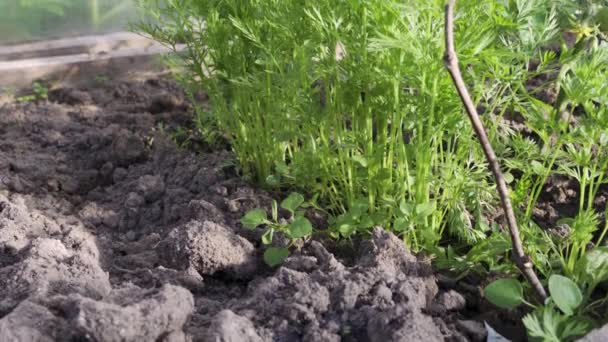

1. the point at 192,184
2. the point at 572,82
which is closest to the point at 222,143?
the point at 192,184

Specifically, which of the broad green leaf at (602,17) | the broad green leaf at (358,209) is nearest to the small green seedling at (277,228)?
the broad green leaf at (358,209)

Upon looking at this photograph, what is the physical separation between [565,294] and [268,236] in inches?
30.4

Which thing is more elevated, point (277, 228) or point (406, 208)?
point (406, 208)

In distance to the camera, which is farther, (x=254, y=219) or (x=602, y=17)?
(x=602, y=17)

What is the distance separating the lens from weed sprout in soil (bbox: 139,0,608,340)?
166 centimetres

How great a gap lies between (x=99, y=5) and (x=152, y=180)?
1.59m

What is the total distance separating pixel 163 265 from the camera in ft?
6.31

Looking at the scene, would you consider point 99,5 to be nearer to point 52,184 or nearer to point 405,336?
point 52,184

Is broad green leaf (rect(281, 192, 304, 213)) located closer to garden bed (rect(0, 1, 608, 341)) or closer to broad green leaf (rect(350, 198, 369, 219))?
garden bed (rect(0, 1, 608, 341))

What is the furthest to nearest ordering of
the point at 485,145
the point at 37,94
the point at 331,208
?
the point at 37,94
the point at 331,208
the point at 485,145

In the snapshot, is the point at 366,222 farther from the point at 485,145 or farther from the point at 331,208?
the point at 485,145

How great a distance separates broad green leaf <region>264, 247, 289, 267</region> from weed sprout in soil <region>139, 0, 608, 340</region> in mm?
61

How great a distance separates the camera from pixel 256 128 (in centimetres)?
225

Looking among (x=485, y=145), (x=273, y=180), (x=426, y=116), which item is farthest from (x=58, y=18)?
(x=485, y=145)
